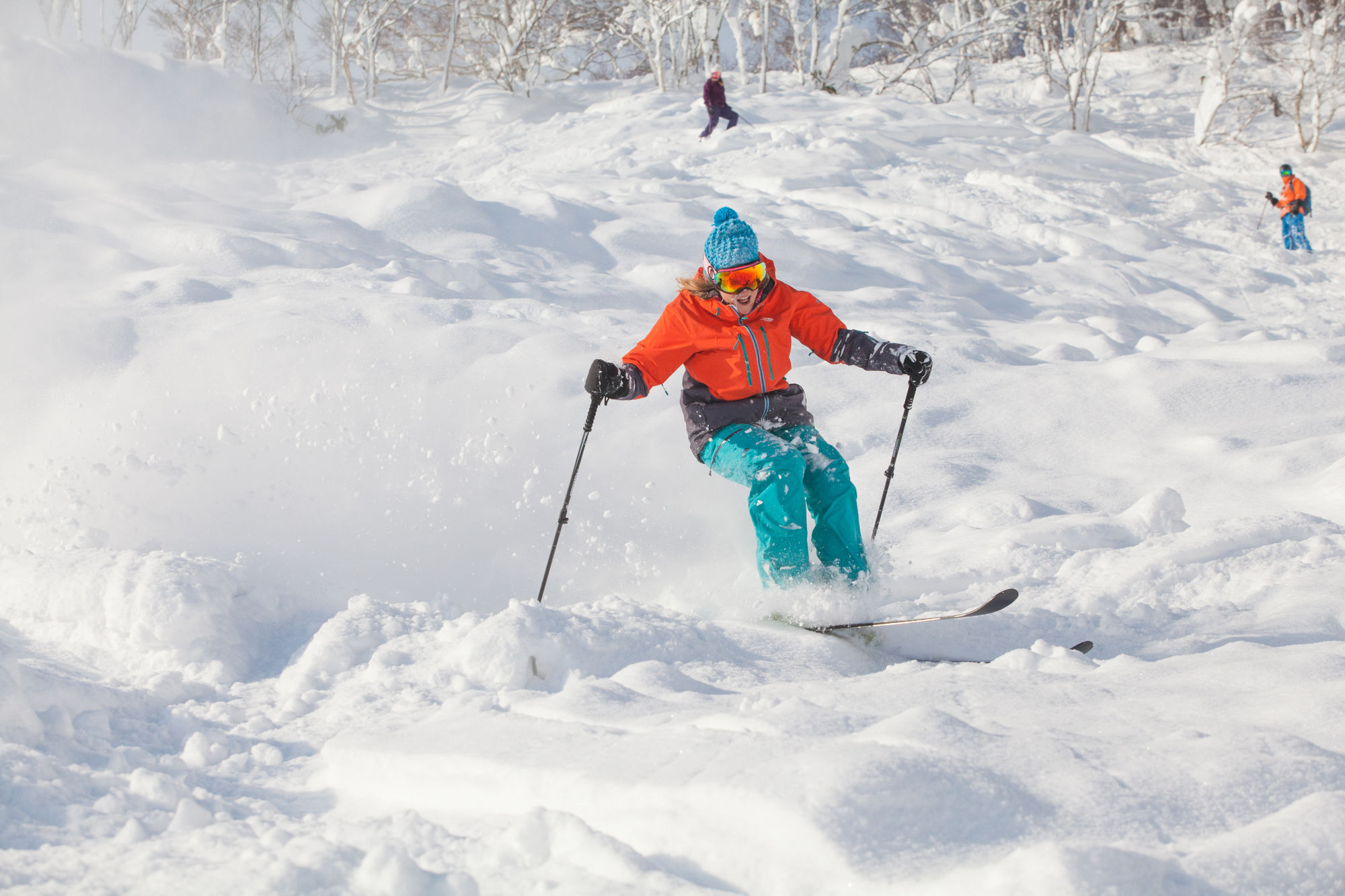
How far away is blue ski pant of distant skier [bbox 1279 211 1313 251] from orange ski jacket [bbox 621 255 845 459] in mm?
11873

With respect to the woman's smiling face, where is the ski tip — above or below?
below

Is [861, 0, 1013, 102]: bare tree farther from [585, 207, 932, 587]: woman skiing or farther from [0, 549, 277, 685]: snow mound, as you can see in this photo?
[0, 549, 277, 685]: snow mound

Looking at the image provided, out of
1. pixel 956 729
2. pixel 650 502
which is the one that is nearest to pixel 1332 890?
pixel 956 729

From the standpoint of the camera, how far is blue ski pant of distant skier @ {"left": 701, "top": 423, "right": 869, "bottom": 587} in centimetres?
321

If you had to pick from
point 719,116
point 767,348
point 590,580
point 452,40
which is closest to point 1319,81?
point 719,116

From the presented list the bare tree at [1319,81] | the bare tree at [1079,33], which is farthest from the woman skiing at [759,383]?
the bare tree at [1319,81]

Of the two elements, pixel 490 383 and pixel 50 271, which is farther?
pixel 50 271

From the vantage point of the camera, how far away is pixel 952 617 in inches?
114

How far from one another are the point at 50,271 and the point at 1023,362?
6.73 meters

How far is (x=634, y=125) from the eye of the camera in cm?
1619

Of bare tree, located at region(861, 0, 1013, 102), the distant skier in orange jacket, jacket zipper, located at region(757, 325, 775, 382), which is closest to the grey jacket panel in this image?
jacket zipper, located at region(757, 325, 775, 382)

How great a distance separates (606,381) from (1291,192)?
12.6 m

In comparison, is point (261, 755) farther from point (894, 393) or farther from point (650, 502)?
point (894, 393)

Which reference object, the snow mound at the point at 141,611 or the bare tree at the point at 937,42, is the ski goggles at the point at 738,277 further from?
the bare tree at the point at 937,42
